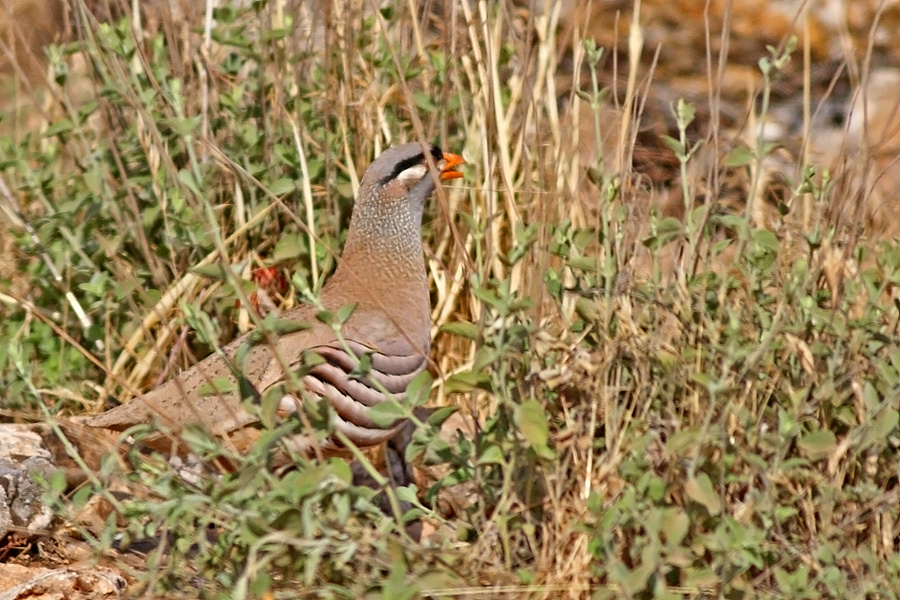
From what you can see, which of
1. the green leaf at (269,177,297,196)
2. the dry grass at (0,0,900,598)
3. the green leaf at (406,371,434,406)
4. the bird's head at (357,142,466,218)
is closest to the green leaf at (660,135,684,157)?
the dry grass at (0,0,900,598)

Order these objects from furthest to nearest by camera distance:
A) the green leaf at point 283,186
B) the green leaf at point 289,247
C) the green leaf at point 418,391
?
the green leaf at point 289,247 → the green leaf at point 283,186 → the green leaf at point 418,391

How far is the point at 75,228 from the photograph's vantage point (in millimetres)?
4359

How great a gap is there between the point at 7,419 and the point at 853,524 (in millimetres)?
2738

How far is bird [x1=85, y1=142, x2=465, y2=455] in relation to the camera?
151 inches

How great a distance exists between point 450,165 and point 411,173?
0.15 m

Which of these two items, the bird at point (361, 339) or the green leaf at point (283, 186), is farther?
Answer: the green leaf at point (283, 186)

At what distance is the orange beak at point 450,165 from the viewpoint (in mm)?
4309

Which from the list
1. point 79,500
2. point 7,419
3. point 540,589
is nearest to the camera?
point 79,500

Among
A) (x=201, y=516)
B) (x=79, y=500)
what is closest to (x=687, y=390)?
(x=201, y=516)

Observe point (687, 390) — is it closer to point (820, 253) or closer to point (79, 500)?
point (820, 253)

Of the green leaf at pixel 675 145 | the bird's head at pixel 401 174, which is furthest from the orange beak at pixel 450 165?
the green leaf at pixel 675 145

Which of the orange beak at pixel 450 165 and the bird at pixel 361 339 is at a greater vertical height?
the orange beak at pixel 450 165

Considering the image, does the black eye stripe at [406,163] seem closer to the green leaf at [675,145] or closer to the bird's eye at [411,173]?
the bird's eye at [411,173]

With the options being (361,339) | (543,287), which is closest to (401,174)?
(361,339)
